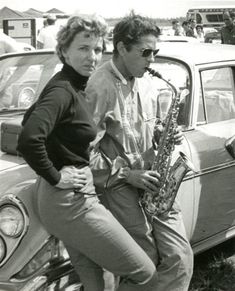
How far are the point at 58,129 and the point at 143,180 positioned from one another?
638 mm

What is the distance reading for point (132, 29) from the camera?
9.68ft

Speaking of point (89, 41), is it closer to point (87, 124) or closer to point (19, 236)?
point (87, 124)

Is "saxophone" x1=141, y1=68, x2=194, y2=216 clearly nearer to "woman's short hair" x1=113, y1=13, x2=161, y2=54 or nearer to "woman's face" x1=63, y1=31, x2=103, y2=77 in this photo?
"woman's short hair" x1=113, y1=13, x2=161, y2=54

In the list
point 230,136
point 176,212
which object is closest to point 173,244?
point 176,212

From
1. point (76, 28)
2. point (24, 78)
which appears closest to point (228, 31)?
point (24, 78)

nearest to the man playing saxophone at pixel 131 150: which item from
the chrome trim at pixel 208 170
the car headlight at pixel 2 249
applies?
the car headlight at pixel 2 249

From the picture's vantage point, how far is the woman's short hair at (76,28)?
2688 mm

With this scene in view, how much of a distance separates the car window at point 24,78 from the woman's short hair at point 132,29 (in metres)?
1.45

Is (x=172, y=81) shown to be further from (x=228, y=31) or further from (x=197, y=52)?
(x=228, y=31)

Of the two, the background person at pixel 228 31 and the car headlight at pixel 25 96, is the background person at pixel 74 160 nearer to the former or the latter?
the car headlight at pixel 25 96

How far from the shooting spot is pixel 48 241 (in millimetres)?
2918

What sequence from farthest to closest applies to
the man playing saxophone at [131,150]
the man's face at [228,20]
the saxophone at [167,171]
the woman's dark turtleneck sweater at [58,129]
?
the man's face at [228,20]
the saxophone at [167,171]
the man playing saxophone at [131,150]
the woman's dark turtleneck sweater at [58,129]

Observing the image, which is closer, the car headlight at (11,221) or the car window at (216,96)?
the car headlight at (11,221)

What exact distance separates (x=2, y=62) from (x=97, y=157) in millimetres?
2270
